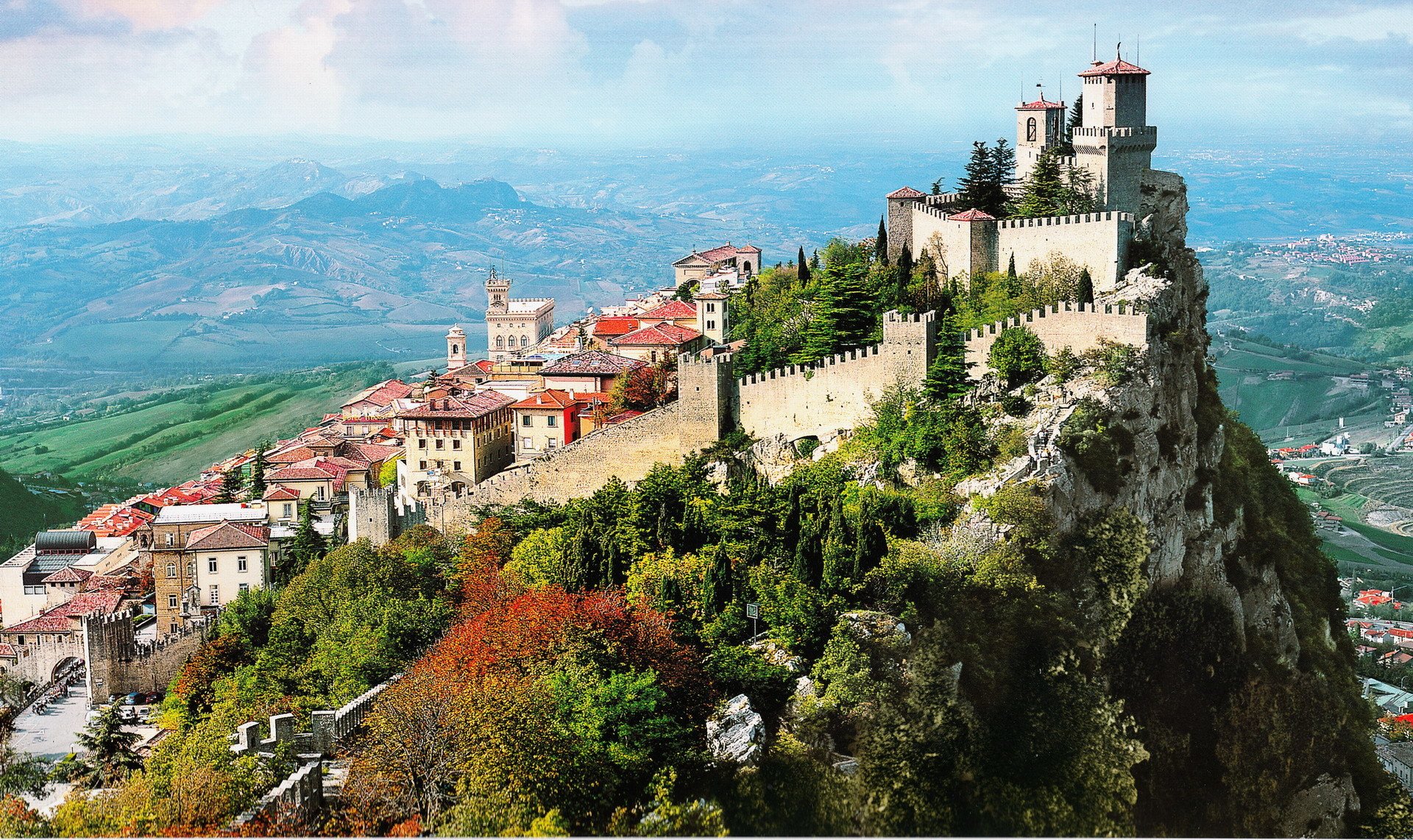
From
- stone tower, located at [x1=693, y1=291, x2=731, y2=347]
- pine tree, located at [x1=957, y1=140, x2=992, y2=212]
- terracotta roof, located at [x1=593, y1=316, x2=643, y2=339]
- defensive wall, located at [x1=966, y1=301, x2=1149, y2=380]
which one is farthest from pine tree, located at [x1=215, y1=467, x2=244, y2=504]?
defensive wall, located at [x1=966, y1=301, x2=1149, y2=380]

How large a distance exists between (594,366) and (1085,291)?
11399 mm

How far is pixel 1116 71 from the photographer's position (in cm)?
2908

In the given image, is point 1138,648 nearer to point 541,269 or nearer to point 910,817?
point 910,817

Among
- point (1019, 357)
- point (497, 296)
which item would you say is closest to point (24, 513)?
point (497, 296)

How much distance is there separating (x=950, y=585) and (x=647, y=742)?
561 centimetres

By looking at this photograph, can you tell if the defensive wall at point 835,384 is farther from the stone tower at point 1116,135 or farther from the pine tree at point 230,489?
the pine tree at point 230,489

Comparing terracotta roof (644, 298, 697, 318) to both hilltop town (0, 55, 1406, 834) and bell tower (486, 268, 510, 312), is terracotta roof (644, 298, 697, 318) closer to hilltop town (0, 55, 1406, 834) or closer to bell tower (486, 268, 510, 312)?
hilltop town (0, 55, 1406, 834)

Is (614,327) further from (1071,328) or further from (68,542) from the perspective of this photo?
(1071,328)

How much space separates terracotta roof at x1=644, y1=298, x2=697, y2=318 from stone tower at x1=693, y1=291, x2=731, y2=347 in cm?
251

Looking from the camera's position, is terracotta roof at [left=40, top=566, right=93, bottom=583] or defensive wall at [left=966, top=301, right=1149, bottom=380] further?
terracotta roof at [left=40, top=566, right=93, bottom=583]

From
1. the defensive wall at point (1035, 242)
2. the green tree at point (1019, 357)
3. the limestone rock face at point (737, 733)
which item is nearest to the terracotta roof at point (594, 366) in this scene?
the defensive wall at point (1035, 242)

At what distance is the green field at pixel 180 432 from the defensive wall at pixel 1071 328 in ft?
195

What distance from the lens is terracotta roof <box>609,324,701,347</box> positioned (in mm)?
34531

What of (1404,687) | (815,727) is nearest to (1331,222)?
(1404,687)
